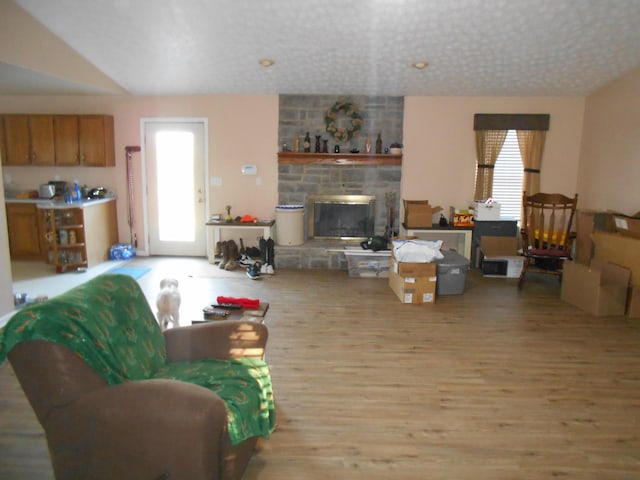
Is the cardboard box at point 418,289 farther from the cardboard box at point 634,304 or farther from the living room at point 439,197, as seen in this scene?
the cardboard box at point 634,304

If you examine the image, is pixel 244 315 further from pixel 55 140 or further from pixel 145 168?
pixel 55 140

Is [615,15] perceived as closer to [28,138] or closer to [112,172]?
[112,172]

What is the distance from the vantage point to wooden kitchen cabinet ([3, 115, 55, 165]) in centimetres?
637

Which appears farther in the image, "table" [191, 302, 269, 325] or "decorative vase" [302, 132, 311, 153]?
"decorative vase" [302, 132, 311, 153]

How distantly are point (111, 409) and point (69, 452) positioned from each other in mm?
275

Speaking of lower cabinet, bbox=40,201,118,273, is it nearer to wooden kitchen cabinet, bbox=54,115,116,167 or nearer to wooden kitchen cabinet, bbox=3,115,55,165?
wooden kitchen cabinet, bbox=54,115,116,167

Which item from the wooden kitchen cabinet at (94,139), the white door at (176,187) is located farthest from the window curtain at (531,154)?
the wooden kitchen cabinet at (94,139)

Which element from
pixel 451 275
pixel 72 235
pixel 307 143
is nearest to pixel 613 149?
pixel 451 275

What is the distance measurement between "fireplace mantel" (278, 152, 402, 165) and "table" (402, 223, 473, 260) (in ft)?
3.08

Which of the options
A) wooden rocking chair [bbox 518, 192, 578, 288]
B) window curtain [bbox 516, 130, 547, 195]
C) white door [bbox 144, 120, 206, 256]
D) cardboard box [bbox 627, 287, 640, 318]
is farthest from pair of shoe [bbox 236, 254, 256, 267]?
cardboard box [bbox 627, 287, 640, 318]

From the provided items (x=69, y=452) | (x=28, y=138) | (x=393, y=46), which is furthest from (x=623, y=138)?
(x=28, y=138)

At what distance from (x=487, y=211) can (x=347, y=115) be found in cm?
233

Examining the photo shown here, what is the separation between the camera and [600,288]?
15.0ft

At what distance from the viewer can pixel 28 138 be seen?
641 cm
